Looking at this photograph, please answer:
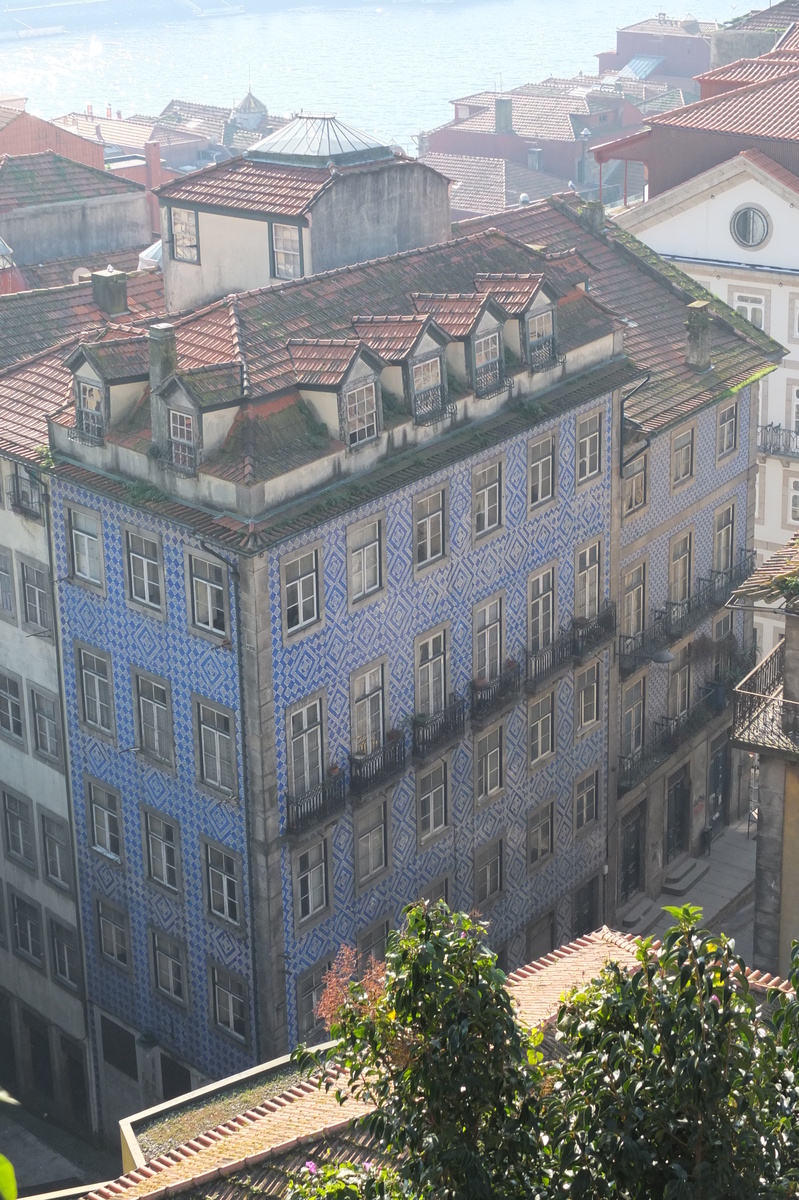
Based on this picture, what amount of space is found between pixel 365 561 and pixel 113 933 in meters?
11.6

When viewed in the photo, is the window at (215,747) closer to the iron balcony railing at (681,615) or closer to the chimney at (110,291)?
the iron balcony railing at (681,615)

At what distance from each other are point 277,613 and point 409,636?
17.0 ft

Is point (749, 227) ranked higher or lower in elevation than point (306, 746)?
higher

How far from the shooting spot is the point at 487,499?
145ft

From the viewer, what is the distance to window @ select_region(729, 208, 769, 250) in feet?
212

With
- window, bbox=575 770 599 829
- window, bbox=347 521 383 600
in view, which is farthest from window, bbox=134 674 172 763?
window, bbox=575 770 599 829

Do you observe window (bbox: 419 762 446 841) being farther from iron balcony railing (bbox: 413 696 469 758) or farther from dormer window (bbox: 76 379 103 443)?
dormer window (bbox: 76 379 103 443)

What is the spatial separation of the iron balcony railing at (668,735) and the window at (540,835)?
331 centimetres

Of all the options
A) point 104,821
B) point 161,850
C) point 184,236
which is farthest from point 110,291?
point 161,850

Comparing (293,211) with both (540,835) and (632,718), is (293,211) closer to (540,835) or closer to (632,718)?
(632,718)

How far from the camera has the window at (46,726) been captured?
44.2 meters

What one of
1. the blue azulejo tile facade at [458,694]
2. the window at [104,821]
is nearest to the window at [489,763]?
the blue azulejo tile facade at [458,694]

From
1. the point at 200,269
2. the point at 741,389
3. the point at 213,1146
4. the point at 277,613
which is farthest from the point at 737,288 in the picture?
the point at 213,1146

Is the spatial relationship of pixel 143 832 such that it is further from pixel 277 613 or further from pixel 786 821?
pixel 786 821
